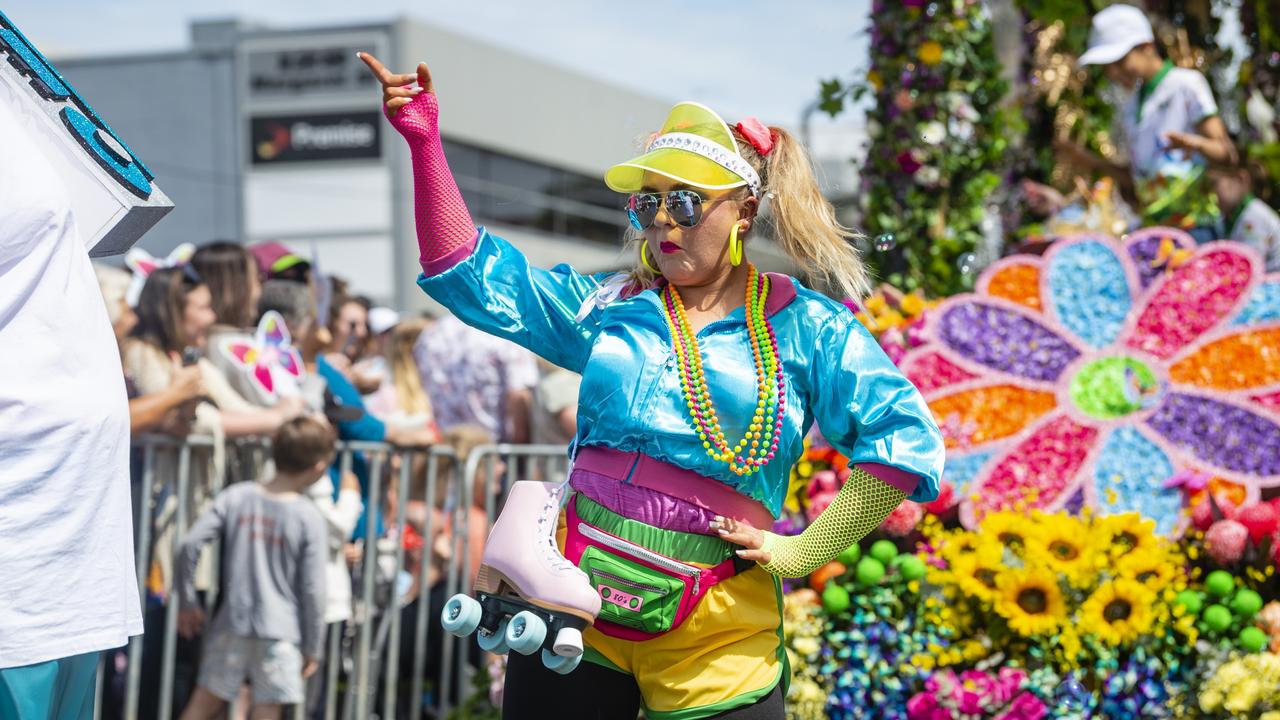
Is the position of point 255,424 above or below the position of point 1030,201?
Answer: below

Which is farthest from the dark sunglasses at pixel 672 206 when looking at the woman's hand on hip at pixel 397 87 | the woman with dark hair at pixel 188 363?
the woman with dark hair at pixel 188 363

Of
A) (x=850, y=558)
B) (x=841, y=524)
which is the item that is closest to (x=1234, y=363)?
(x=850, y=558)

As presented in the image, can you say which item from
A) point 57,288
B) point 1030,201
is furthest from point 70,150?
point 1030,201

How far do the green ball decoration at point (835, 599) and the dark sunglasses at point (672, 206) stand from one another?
1979 mm

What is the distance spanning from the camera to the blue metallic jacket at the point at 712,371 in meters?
2.94

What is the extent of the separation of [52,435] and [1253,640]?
3340 millimetres

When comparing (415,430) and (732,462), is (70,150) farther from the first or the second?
(415,430)

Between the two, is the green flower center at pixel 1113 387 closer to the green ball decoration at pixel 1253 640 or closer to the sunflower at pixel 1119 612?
the sunflower at pixel 1119 612

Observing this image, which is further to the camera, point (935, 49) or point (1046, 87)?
point (1046, 87)

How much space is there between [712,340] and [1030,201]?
447cm

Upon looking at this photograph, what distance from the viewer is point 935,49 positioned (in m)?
6.09

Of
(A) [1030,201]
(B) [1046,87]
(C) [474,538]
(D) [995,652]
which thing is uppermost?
(B) [1046,87]

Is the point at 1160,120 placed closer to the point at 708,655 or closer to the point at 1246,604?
the point at 1246,604

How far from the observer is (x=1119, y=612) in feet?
14.6
